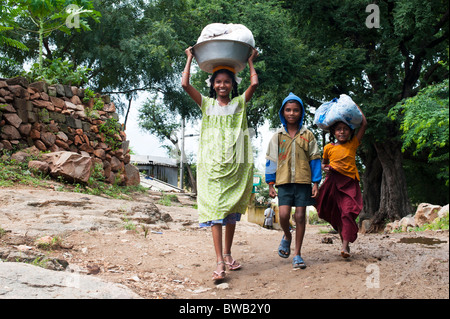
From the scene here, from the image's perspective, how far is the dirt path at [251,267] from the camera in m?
2.86

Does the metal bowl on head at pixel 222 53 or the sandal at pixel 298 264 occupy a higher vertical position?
the metal bowl on head at pixel 222 53

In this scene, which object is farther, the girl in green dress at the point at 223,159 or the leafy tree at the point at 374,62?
the leafy tree at the point at 374,62

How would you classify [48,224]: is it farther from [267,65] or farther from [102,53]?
[102,53]

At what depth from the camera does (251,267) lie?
4.01 metres

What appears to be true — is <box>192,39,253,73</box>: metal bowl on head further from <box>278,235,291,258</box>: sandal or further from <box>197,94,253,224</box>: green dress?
<box>278,235,291,258</box>: sandal

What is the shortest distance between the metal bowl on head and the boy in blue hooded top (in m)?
0.57

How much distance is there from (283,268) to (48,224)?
315cm

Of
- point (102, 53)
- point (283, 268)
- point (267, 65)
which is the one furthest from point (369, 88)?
point (283, 268)

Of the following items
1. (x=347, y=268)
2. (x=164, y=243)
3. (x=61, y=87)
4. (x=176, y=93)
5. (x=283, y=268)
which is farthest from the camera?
(x=176, y=93)

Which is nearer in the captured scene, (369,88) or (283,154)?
(283,154)

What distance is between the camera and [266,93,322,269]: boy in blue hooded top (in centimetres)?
381

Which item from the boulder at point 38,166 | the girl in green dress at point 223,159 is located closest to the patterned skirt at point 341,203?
the girl in green dress at point 223,159

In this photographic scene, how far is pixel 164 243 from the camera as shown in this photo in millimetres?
5230

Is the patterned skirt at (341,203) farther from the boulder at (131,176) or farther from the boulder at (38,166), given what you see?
the boulder at (131,176)
